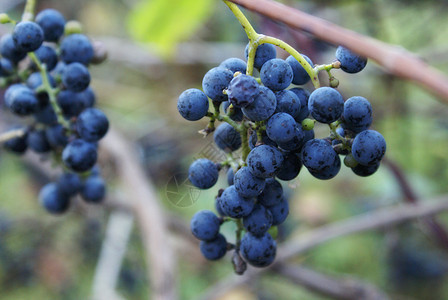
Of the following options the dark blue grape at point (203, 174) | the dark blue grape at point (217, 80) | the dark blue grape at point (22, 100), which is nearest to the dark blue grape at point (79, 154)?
the dark blue grape at point (22, 100)

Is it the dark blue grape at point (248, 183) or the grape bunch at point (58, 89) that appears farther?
the grape bunch at point (58, 89)

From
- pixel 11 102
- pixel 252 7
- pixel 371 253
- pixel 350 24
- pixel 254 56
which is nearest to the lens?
pixel 252 7

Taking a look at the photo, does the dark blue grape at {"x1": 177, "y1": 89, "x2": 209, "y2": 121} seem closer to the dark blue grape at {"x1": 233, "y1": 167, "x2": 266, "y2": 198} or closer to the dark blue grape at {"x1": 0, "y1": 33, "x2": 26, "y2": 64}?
the dark blue grape at {"x1": 233, "y1": 167, "x2": 266, "y2": 198}

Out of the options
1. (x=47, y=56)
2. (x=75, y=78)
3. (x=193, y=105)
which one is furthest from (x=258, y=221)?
(x=47, y=56)

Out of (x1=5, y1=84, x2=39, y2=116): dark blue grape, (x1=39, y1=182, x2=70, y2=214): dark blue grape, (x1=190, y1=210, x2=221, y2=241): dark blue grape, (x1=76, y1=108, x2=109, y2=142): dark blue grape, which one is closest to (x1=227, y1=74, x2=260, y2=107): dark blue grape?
(x1=190, y1=210, x2=221, y2=241): dark blue grape

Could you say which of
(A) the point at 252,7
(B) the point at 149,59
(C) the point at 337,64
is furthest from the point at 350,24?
(A) the point at 252,7

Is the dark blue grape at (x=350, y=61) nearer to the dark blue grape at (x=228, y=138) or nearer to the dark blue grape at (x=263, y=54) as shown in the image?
the dark blue grape at (x=263, y=54)

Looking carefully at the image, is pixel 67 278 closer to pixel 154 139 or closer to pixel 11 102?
pixel 154 139
